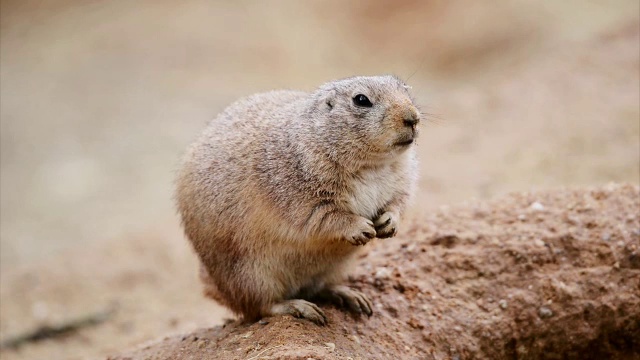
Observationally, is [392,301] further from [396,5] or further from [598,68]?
[396,5]

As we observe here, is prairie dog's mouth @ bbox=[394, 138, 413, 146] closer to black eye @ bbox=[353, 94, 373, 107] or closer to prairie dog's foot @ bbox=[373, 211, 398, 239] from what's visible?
black eye @ bbox=[353, 94, 373, 107]

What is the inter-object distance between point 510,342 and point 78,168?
944cm

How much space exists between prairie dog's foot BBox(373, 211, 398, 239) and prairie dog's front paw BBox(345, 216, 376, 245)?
0.34ft

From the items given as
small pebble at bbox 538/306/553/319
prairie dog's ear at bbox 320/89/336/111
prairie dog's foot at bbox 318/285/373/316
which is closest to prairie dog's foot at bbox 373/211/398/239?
prairie dog's foot at bbox 318/285/373/316

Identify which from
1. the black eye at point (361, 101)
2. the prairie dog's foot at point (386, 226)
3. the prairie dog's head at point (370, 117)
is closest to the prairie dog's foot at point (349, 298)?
the prairie dog's foot at point (386, 226)

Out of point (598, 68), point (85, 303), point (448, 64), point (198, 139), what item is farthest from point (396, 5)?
point (198, 139)

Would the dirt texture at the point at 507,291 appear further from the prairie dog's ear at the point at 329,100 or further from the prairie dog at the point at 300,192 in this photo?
the prairie dog's ear at the point at 329,100

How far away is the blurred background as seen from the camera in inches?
328

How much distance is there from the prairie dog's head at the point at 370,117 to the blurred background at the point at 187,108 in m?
1.35

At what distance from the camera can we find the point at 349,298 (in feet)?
16.8

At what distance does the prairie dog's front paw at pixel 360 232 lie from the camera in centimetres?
461

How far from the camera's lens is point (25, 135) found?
14164 mm

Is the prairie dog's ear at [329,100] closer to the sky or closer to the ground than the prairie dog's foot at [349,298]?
closer to the sky

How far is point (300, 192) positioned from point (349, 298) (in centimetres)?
79
